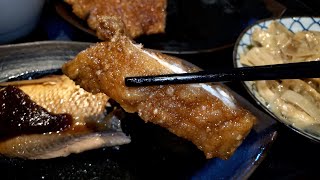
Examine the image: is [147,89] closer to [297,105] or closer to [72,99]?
A: [72,99]

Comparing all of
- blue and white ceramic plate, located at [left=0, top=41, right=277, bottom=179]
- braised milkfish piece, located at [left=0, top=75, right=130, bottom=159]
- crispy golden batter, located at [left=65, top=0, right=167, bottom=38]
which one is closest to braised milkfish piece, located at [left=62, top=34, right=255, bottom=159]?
blue and white ceramic plate, located at [left=0, top=41, right=277, bottom=179]

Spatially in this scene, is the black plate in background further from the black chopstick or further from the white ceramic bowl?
the black chopstick

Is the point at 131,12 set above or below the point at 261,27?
below

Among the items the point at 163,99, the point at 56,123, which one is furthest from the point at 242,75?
the point at 56,123

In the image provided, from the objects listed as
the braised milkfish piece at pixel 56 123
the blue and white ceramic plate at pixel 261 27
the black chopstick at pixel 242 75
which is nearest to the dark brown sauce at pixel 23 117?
the braised milkfish piece at pixel 56 123

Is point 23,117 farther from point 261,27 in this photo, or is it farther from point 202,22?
point 261,27
